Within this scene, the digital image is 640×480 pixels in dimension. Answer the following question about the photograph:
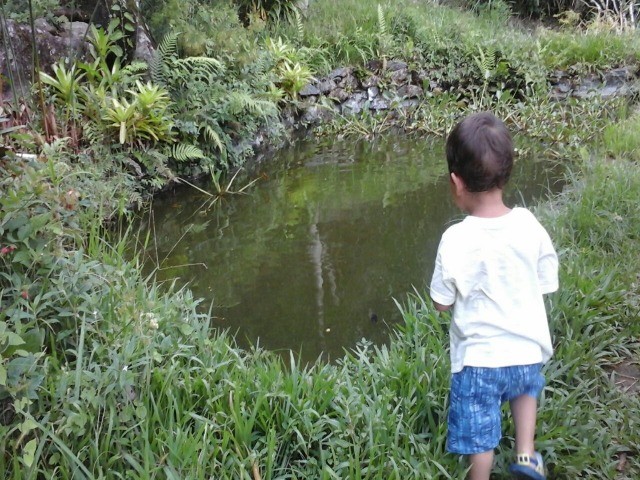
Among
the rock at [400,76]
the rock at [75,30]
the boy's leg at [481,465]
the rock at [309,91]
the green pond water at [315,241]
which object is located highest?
the rock at [75,30]

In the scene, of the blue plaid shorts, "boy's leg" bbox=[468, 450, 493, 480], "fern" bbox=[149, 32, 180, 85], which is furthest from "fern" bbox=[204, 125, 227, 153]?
"boy's leg" bbox=[468, 450, 493, 480]

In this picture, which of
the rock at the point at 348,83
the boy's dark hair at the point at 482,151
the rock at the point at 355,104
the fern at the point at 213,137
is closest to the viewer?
the boy's dark hair at the point at 482,151

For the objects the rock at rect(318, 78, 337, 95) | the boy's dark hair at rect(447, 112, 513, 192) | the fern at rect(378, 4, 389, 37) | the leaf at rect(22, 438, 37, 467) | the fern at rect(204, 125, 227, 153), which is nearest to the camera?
the leaf at rect(22, 438, 37, 467)

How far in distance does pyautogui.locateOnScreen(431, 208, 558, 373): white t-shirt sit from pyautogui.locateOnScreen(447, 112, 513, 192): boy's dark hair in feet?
0.48

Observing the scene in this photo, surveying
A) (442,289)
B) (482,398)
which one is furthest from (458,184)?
(482,398)

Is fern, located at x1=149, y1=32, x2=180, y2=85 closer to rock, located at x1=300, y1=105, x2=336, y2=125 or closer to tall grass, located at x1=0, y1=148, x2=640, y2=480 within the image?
rock, located at x1=300, y1=105, x2=336, y2=125

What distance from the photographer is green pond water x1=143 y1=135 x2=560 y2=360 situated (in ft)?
12.8

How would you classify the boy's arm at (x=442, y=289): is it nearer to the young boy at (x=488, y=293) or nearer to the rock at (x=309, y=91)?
the young boy at (x=488, y=293)

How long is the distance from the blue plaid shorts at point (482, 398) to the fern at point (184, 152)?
423 cm

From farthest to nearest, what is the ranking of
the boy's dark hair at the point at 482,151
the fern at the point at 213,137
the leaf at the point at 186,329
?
the fern at the point at 213,137, the leaf at the point at 186,329, the boy's dark hair at the point at 482,151

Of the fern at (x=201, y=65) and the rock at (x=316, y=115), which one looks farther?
the rock at (x=316, y=115)

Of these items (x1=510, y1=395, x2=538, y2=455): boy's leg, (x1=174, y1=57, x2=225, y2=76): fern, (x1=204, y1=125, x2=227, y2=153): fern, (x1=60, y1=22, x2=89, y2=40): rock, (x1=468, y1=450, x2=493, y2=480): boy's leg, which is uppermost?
(x1=60, y1=22, x2=89, y2=40): rock

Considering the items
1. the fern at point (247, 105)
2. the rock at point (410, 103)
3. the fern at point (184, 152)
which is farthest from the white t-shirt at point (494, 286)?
the rock at point (410, 103)

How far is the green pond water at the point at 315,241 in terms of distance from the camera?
390 centimetres
